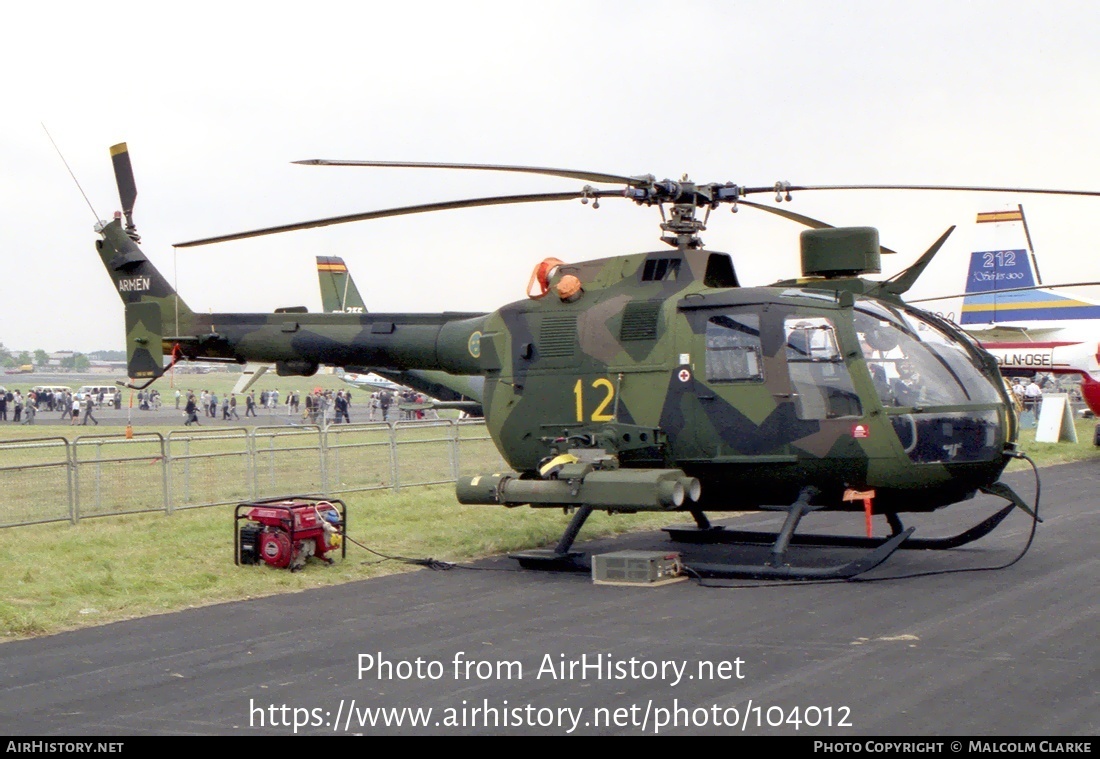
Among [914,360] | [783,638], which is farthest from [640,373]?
[783,638]

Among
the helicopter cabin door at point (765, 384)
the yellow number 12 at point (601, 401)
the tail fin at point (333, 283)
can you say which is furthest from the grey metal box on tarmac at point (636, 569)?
the tail fin at point (333, 283)

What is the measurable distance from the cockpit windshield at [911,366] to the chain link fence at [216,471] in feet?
27.5

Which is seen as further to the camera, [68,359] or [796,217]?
[68,359]

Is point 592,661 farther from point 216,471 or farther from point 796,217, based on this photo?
point 216,471

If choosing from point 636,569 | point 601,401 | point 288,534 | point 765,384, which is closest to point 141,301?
point 288,534

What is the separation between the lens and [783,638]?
26.1 ft

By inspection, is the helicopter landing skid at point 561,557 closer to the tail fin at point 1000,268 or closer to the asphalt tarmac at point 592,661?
the asphalt tarmac at point 592,661

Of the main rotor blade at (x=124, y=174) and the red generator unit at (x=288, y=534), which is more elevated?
the main rotor blade at (x=124, y=174)

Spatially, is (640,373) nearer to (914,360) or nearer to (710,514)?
(914,360)

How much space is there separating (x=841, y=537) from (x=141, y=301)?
31.5 ft

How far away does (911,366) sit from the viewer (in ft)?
34.3

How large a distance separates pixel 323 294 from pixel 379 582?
28.7m

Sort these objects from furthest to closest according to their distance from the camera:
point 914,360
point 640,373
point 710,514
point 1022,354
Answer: point 1022,354
point 710,514
point 640,373
point 914,360

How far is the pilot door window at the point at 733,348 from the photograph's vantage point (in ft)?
35.6
